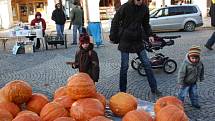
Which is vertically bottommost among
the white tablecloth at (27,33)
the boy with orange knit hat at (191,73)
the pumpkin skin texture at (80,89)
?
the boy with orange knit hat at (191,73)

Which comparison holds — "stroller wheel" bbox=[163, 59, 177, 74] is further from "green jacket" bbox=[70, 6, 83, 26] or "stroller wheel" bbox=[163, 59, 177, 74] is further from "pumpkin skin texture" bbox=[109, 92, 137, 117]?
"green jacket" bbox=[70, 6, 83, 26]

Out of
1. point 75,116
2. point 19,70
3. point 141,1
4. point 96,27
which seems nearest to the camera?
point 75,116

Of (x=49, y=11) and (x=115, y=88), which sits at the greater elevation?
(x=49, y=11)

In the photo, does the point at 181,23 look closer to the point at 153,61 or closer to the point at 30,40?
the point at 30,40

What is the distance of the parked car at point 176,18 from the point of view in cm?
2227

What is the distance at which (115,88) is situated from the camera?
28.2ft

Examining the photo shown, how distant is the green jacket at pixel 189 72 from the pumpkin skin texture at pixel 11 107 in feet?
11.0

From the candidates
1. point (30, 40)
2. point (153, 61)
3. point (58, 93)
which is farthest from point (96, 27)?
point (58, 93)

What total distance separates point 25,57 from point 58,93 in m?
11.1

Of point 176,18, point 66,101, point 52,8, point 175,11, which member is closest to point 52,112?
point 66,101

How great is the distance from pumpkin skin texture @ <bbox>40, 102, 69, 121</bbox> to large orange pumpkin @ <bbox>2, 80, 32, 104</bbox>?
0.35 meters

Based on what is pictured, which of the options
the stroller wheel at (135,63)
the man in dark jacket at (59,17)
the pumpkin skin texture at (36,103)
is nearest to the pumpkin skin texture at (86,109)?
the pumpkin skin texture at (36,103)

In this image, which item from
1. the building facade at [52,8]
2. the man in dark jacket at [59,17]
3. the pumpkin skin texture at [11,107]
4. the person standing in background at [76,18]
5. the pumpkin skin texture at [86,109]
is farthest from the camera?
the building facade at [52,8]

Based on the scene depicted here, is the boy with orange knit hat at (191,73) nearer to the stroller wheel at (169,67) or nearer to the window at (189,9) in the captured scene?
the stroller wheel at (169,67)
